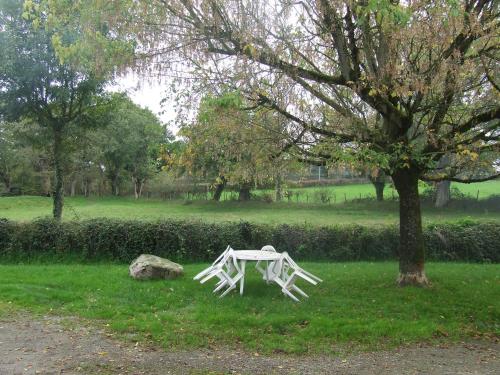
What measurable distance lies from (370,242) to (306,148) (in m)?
6.20

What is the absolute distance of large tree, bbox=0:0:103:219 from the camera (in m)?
15.1

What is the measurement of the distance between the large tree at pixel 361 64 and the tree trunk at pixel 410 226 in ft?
0.06

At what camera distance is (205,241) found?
14242mm

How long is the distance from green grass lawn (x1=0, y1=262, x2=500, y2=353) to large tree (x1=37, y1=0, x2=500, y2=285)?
134cm

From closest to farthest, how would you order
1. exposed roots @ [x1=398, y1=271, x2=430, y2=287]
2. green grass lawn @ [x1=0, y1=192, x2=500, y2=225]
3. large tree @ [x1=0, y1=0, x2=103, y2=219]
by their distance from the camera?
1. exposed roots @ [x1=398, y1=271, x2=430, y2=287]
2. large tree @ [x1=0, y1=0, x2=103, y2=219]
3. green grass lawn @ [x1=0, y1=192, x2=500, y2=225]

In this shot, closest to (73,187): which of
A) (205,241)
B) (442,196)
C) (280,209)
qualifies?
(280,209)

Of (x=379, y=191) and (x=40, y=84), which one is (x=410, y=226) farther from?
(x=379, y=191)

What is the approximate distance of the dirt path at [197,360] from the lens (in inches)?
226

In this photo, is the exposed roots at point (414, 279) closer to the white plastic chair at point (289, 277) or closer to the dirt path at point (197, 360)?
the white plastic chair at point (289, 277)

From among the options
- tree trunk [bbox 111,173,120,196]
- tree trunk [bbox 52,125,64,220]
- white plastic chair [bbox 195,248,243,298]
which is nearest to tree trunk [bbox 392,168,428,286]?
white plastic chair [bbox 195,248,243,298]

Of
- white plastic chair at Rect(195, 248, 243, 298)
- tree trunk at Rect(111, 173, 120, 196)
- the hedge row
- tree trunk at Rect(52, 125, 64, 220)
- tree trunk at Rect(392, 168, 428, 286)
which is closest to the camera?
white plastic chair at Rect(195, 248, 243, 298)

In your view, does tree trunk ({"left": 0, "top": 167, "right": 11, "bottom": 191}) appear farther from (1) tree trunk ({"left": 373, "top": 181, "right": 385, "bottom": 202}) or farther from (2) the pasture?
(1) tree trunk ({"left": 373, "top": 181, "right": 385, "bottom": 202})

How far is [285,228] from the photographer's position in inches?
583

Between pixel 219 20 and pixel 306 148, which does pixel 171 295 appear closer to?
pixel 306 148
